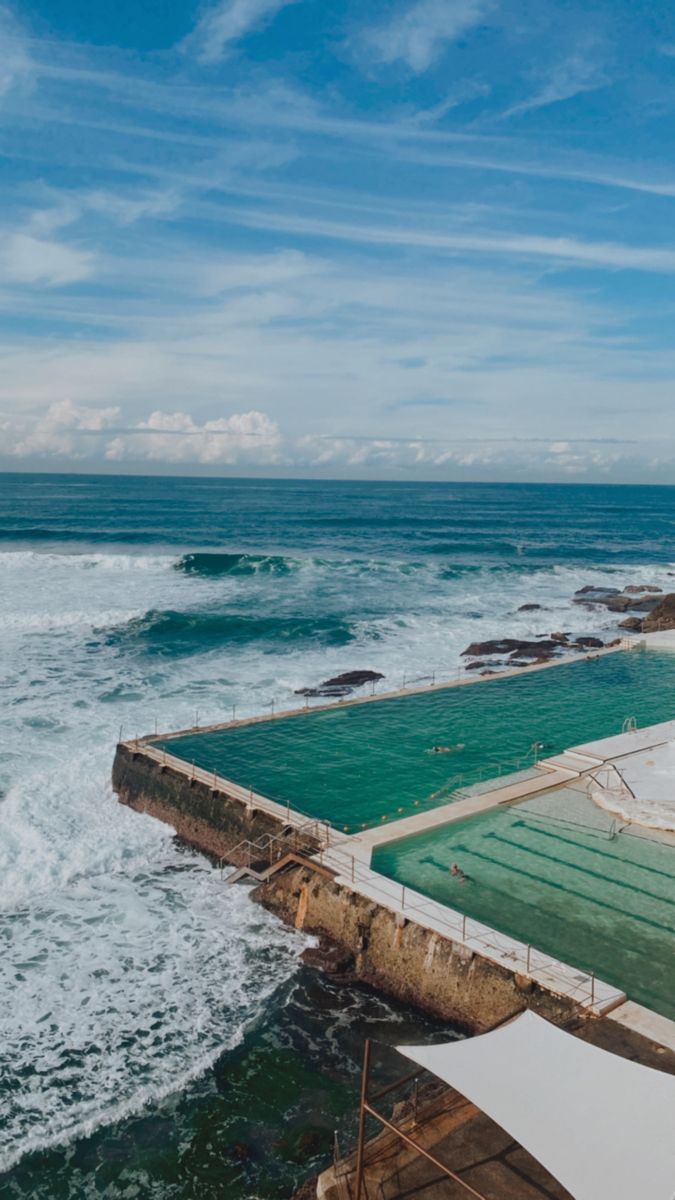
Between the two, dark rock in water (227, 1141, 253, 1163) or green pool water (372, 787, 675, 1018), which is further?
green pool water (372, 787, 675, 1018)

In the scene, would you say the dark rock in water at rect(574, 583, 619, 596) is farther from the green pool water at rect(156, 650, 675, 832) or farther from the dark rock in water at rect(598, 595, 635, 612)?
the green pool water at rect(156, 650, 675, 832)

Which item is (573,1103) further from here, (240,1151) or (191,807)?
(191,807)

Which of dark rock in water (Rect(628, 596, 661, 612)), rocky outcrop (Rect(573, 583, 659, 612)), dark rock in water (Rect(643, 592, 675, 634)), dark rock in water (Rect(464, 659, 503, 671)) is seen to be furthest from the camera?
rocky outcrop (Rect(573, 583, 659, 612))

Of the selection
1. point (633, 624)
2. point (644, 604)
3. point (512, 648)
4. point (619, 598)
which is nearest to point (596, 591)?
point (619, 598)

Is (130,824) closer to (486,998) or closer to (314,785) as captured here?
(314,785)

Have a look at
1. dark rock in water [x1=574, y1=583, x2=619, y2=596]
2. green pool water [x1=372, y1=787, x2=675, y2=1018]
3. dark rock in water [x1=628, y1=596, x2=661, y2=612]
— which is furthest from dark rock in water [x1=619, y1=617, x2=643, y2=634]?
green pool water [x1=372, y1=787, x2=675, y2=1018]

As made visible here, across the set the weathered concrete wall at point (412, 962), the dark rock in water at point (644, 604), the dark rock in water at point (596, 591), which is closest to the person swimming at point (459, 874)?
the weathered concrete wall at point (412, 962)
